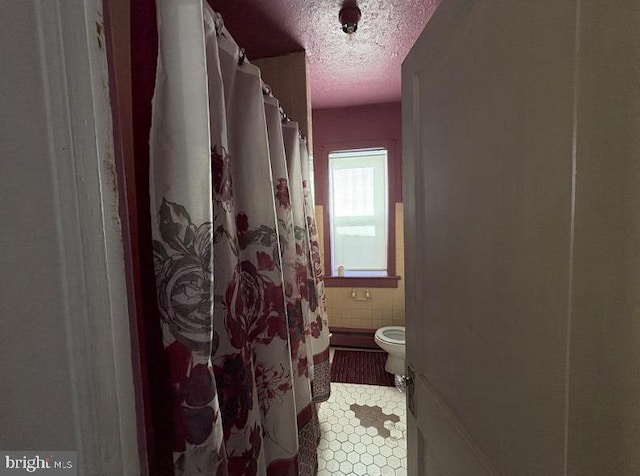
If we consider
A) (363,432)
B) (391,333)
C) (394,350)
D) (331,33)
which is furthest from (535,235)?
(391,333)

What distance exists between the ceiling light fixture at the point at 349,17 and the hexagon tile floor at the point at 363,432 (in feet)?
7.07

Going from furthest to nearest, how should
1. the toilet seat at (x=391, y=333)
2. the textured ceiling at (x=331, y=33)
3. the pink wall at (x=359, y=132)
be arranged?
the pink wall at (x=359, y=132), the toilet seat at (x=391, y=333), the textured ceiling at (x=331, y=33)

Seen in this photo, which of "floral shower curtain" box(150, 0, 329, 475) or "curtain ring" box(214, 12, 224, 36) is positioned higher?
"curtain ring" box(214, 12, 224, 36)

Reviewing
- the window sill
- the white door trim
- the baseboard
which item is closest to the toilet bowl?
the baseboard

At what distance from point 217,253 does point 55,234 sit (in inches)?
13.6

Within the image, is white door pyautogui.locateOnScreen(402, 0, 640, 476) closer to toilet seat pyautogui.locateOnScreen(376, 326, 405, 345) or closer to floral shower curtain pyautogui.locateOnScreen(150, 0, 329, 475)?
floral shower curtain pyautogui.locateOnScreen(150, 0, 329, 475)

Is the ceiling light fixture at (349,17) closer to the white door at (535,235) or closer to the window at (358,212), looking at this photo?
the white door at (535,235)

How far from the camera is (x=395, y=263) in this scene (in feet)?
8.13

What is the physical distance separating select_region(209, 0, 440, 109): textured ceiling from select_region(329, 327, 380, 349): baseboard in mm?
2116

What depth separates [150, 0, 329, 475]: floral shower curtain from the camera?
1.65 ft

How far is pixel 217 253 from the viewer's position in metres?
0.63

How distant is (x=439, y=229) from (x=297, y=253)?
66cm

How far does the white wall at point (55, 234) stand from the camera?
276mm

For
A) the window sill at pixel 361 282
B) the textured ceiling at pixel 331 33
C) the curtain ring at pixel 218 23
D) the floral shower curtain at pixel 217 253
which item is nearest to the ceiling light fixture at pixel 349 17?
the textured ceiling at pixel 331 33
